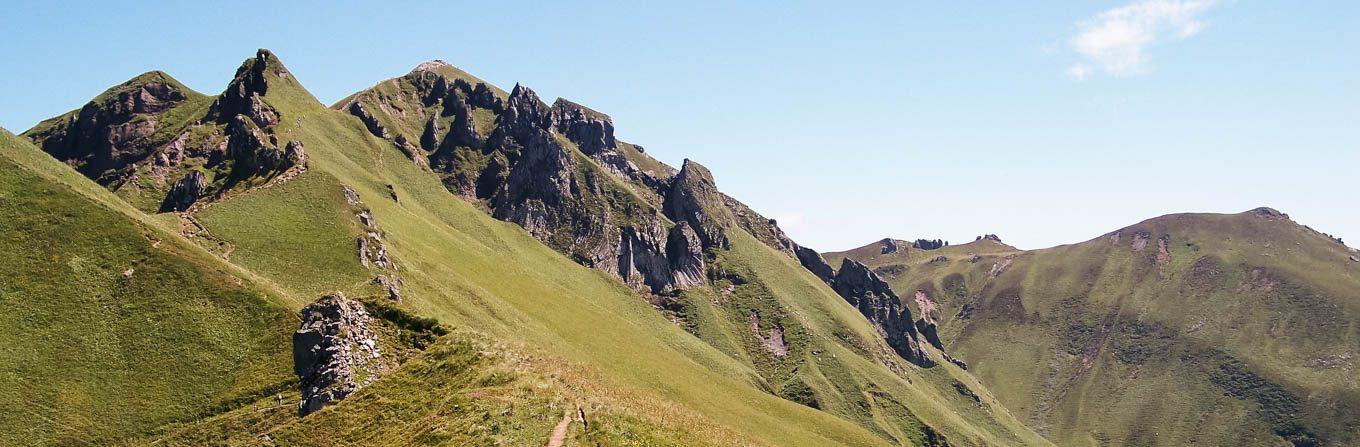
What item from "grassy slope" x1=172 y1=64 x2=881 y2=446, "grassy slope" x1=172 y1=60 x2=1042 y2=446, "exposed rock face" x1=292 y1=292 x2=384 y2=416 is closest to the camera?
"exposed rock face" x1=292 y1=292 x2=384 y2=416

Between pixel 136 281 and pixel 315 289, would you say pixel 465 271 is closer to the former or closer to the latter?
pixel 315 289

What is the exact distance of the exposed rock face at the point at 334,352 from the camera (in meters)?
49.2

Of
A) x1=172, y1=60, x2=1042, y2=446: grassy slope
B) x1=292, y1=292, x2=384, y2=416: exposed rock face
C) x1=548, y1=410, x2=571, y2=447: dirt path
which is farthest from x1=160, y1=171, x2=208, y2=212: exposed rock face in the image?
x1=548, y1=410, x2=571, y2=447: dirt path

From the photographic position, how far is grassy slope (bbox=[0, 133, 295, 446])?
6500cm

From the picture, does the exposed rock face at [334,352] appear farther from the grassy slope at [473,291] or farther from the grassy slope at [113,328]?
the grassy slope at [473,291]

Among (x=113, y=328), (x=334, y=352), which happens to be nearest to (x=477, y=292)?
(x=113, y=328)

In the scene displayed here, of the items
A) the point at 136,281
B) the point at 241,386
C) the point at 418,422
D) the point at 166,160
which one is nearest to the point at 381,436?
the point at 418,422

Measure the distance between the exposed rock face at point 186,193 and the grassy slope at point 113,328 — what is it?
6142 centimetres

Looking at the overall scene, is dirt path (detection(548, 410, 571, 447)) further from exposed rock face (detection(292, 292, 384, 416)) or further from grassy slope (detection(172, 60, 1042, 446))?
→ grassy slope (detection(172, 60, 1042, 446))

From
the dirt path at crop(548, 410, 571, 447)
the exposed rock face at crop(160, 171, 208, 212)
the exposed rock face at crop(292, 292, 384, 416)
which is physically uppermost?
the exposed rock face at crop(160, 171, 208, 212)

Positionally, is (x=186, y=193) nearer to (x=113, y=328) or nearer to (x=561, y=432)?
(x=113, y=328)

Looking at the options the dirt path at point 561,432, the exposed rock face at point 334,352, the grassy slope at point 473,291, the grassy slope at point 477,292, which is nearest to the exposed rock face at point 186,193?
the grassy slope at point 477,292

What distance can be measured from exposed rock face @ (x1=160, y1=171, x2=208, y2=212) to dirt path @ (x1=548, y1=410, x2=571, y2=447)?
141m

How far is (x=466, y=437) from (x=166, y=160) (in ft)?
595
